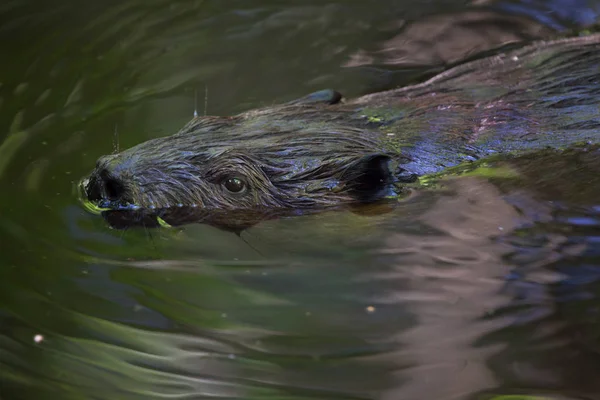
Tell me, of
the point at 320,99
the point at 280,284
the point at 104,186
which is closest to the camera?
the point at 280,284

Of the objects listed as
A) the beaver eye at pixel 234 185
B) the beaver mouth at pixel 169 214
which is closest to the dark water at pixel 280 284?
the beaver mouth at pixel 169 214

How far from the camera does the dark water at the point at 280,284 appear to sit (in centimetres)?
271

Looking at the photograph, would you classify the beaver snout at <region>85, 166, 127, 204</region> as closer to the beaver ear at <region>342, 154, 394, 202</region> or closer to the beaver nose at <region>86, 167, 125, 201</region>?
the beaver nose at <region>86, 167, 125, 201</region>

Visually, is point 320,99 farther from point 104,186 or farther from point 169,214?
point 104,186

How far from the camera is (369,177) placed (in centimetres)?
359

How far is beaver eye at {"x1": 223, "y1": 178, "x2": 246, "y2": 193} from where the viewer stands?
141 inches

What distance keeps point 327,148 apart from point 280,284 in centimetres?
75

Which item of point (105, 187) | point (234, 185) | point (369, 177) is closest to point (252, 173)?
point (234, 185)

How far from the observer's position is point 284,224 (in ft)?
11.7

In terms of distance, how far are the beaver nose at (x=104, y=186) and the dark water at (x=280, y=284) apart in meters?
0.12

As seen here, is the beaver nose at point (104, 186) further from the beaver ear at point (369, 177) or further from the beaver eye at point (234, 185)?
the beaver ear at point (369, 177)

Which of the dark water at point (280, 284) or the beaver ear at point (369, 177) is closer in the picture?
the dark water at point (280, 284)

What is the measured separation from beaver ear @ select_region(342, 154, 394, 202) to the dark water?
0.11 m

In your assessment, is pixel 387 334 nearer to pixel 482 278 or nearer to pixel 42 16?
pixel 482 278
